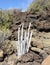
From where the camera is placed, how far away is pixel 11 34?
1404 cm

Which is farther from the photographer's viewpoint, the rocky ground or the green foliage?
the green foliage

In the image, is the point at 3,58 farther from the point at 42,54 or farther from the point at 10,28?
the point at 10,28

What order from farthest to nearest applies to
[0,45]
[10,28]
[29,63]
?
1. [10,28]
2. [0,45]
3. [29,63]

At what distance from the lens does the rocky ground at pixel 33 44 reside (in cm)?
1031

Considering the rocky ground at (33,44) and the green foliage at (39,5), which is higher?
the green foliage at (39,5)

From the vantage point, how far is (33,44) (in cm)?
1180

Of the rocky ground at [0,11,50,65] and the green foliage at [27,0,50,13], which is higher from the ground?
the green foliage at [27,0,50,13]

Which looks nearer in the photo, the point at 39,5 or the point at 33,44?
the point at 33,44

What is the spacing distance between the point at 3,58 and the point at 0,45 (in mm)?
1623

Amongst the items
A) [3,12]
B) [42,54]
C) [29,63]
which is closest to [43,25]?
[42,54]

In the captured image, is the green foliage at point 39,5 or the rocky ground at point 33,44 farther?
the green foliage at point 39,5

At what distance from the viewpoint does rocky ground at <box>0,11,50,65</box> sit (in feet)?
33.8

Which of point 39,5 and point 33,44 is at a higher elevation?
point 39,5

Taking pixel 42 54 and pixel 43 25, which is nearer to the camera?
pixel 42 54
